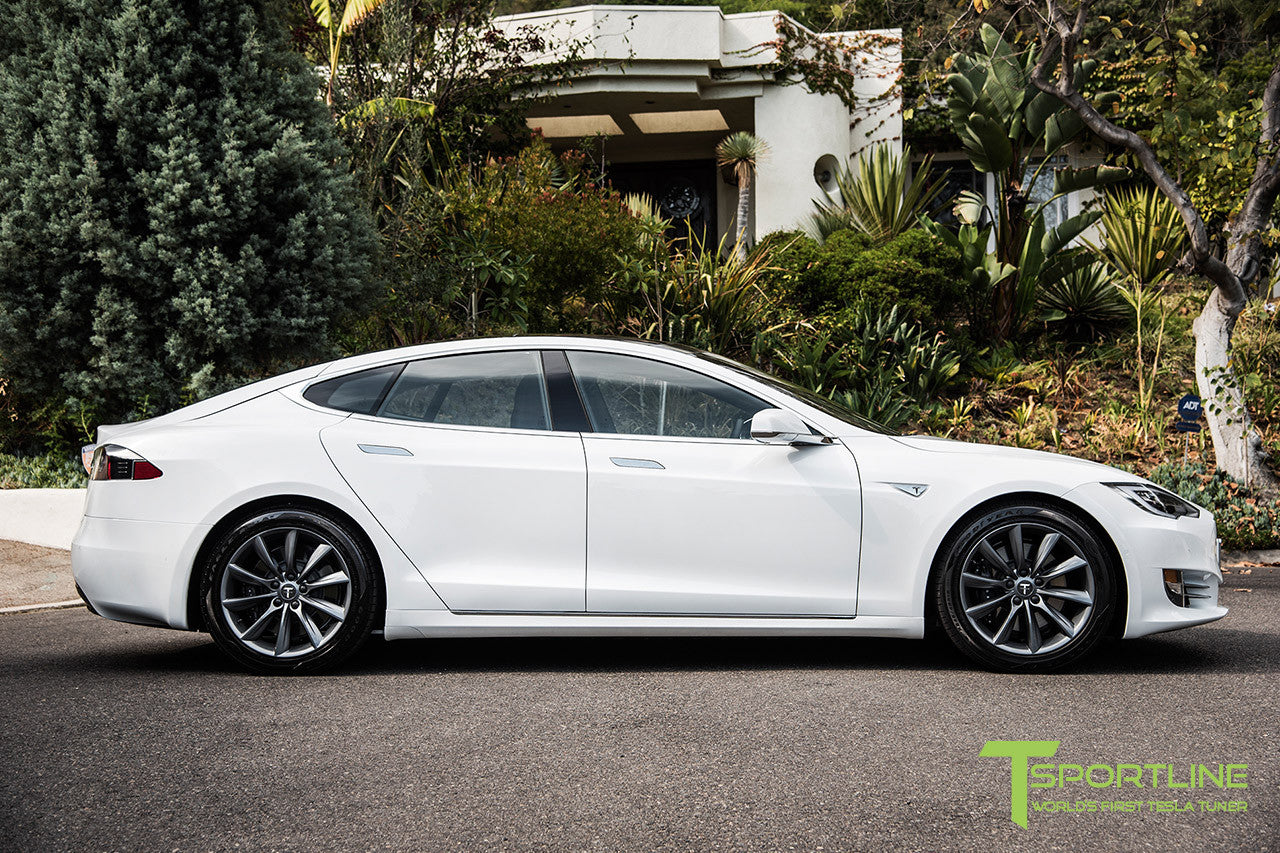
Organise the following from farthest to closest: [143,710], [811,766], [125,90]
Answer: [125,90] < [143,710] < [811,766]

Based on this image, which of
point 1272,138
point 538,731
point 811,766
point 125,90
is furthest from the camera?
point 1272,138

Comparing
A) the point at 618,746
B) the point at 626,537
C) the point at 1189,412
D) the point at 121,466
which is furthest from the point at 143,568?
the point at 1189,412

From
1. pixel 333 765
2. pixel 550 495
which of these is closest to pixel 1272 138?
pixel 550 495

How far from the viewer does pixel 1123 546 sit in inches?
187

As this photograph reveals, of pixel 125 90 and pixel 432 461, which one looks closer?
pixel 432 461

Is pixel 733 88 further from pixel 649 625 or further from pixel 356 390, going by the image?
pixel 649 625

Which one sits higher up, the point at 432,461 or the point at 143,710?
the point at 432,461

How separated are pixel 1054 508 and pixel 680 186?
17552 millimetres

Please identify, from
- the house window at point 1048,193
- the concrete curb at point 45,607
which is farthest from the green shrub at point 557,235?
the house window at point 1048,193

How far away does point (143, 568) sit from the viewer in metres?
4.86

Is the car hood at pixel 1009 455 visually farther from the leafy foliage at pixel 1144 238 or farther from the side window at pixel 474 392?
the leafy foliage at pixel 1144 238

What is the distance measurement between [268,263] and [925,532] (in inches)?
240

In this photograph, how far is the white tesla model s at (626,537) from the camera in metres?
4.79

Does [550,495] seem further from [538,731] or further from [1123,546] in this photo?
[1123,546]
